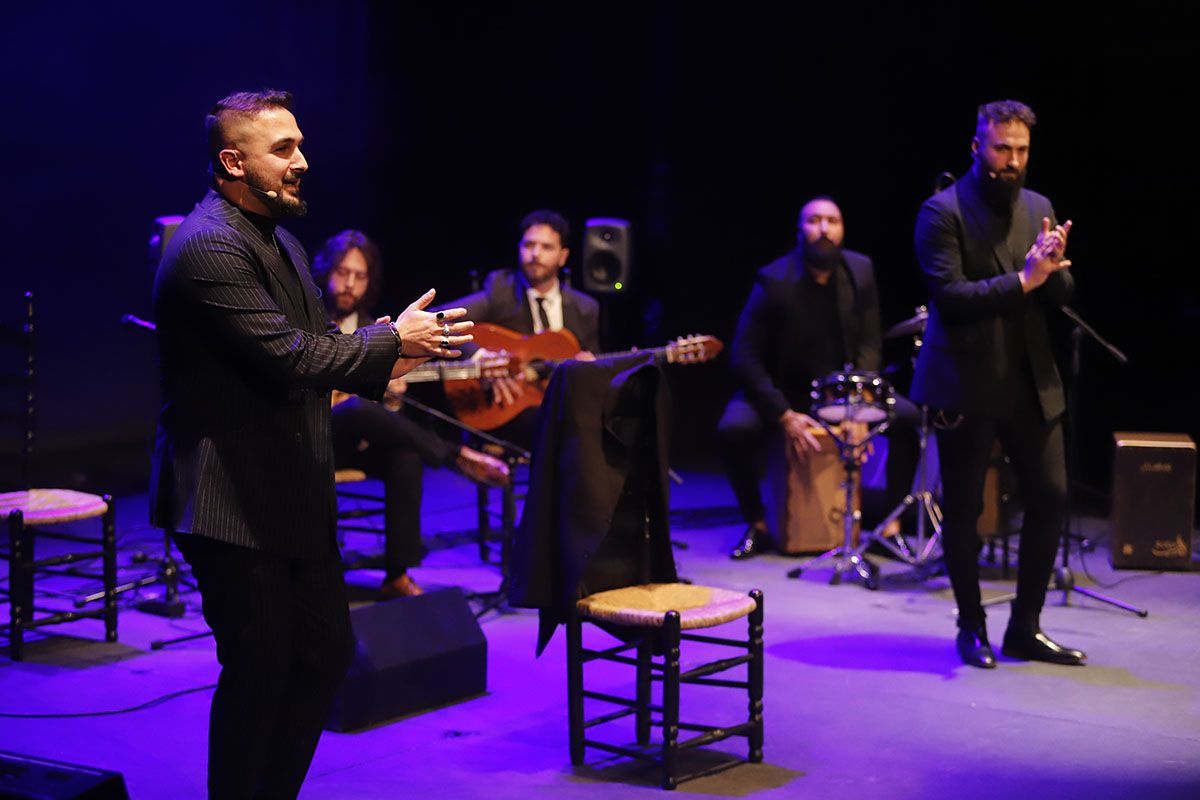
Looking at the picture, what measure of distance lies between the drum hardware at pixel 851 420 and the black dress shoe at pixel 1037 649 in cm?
126

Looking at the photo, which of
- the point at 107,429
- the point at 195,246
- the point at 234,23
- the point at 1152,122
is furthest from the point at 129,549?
A: the point at 1152,122

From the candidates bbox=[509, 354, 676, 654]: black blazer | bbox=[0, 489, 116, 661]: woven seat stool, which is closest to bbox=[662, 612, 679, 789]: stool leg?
bbox=[509, 354, 676, 654]: black blazer

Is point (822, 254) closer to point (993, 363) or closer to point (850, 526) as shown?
point (850, 526)

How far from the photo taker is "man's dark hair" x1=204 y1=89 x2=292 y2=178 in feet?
9.31

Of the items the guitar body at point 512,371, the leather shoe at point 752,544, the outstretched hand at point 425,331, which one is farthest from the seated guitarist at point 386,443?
the outstretched hand at point 425,331

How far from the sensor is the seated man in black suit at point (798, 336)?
271 inches

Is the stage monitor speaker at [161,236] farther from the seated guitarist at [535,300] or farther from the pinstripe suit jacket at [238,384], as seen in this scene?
the pinstripe suit jacket at [238,384]

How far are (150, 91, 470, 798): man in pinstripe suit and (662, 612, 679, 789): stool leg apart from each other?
101 cm

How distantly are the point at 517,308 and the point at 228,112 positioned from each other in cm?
356

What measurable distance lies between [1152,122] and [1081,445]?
1.91 metres

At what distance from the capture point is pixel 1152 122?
809 cm

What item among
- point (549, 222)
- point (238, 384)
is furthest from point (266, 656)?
point (549, 222)

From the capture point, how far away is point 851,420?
6297 millimetres

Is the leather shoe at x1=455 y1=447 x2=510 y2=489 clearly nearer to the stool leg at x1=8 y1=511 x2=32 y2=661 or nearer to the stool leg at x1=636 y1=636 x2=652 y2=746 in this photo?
the stool leg at x1=8 y1=511 x2=32 y2=661
